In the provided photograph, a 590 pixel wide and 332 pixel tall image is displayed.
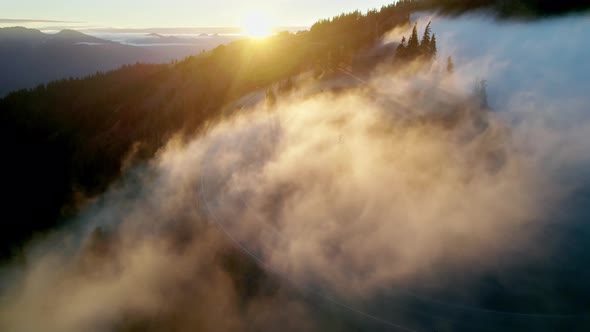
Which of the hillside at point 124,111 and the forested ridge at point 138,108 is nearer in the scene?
the forested ridge at point 138,108

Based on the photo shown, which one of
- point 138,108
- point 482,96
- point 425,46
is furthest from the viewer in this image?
point 138,108

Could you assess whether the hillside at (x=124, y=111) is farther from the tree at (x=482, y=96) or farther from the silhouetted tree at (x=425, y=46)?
Answer: the tree at (x=482, y=96)

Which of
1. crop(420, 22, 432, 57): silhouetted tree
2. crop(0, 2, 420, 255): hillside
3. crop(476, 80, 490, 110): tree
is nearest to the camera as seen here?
crop(476, 80, 490, 110): tree

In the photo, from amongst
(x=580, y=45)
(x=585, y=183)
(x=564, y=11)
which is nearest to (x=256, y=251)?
(x=585, y=183)

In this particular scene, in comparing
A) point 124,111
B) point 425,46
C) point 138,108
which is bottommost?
point 124,111

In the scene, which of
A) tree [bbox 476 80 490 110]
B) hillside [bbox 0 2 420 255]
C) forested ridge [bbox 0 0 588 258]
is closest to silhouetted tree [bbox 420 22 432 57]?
forested ridge [bbox 0 0 588 258]

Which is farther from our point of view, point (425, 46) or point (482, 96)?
point (425, 46)

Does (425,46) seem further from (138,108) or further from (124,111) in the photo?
(124,111)

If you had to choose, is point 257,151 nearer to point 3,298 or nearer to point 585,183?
point 3,298

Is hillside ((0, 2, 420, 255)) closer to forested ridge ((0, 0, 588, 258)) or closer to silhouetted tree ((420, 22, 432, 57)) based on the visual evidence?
forested ridge ((0, 0, 588, 258))

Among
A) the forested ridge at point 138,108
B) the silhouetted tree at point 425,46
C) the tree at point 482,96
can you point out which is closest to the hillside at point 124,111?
the forested ridge at point 138,108

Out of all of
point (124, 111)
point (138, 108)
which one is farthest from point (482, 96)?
point (124, 111)
